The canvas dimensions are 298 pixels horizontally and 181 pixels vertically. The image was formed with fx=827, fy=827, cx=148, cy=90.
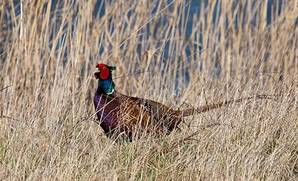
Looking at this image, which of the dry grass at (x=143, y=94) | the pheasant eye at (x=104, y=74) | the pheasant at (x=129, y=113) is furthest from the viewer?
the pheasant eye at (x=104, y=74)

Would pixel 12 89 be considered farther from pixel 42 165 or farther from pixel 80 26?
pixel 42 165

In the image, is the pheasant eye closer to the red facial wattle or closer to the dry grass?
the red facial wattle

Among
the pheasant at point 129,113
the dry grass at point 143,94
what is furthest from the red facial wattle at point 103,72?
the dry grass at point 143,94

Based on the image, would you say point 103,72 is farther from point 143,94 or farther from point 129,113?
point 143,94

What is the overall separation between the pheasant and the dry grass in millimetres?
64

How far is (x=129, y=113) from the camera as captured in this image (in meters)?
3.96

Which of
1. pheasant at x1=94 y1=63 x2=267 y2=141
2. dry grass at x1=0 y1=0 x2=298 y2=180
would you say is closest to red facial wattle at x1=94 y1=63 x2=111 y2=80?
pheasant at x1=94 y1=63 x2=267 y2=141

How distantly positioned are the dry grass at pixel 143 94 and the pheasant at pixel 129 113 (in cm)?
6

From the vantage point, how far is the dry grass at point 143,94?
3.39 meters

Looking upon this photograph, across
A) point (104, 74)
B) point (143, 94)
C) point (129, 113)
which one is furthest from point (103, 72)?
point (143, 94)

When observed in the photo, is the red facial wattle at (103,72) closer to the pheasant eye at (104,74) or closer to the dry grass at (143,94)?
the pheasant eye at (104,74)

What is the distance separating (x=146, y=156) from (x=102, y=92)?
2.25ft

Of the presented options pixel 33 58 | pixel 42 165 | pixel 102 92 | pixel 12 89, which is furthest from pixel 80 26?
pixel 42 165

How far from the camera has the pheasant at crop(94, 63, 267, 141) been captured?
388cm
